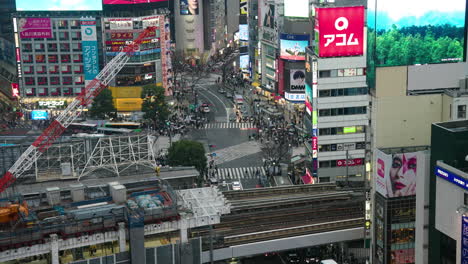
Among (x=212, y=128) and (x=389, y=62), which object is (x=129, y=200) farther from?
(x=212, y=128)

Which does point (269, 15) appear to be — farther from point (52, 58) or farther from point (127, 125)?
point (52, 58)

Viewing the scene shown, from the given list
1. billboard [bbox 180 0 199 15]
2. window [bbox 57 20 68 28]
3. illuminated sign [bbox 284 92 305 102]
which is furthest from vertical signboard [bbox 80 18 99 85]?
billboard [bbox 180 0 199 15]

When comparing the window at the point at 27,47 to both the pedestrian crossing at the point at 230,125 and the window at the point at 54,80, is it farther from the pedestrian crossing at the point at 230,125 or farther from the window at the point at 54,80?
the pedestrian crossing at the point at 230,125

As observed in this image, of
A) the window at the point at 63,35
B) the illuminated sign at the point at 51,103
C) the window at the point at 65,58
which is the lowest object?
the illuminated sign at the point at 51,103

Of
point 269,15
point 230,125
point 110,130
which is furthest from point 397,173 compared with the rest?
point 269,15

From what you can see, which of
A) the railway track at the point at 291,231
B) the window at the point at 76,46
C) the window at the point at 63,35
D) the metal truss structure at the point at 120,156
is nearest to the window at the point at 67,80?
the window at the point at 76,46

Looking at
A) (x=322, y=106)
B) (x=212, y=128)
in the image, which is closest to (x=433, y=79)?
(x=322, y=106)
